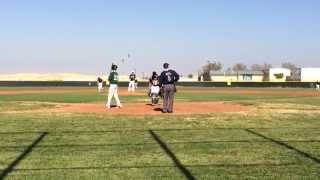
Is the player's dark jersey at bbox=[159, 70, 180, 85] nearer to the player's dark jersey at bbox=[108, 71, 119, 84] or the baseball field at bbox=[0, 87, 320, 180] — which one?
the baseball field at bbox=[0, 87, 320, 180]

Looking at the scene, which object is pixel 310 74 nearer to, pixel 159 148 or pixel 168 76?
pixel 168 76

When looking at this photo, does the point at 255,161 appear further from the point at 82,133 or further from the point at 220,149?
the point at 82,133

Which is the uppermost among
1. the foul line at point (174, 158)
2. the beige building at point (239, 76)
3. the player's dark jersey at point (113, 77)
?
the player's dark jersey at point (113, 77)

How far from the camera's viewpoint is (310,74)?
332ft

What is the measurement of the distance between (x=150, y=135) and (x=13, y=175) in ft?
17.3

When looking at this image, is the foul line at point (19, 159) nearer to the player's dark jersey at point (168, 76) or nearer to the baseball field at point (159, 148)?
the baseball field at point (159, 148)

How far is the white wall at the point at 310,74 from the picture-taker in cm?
9988

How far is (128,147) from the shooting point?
11172mm

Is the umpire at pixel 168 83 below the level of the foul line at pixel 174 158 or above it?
above

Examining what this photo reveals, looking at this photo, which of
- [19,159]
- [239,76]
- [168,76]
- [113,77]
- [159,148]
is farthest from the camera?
[239,76]

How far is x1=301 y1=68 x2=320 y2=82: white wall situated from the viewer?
99.9 meters

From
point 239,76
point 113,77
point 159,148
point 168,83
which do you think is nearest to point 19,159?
point 159,148

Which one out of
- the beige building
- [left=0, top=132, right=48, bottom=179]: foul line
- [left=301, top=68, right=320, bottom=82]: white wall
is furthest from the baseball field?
the beige building

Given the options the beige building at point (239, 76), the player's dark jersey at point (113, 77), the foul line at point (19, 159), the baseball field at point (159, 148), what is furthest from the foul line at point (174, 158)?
the beige building at point (239, 76)
